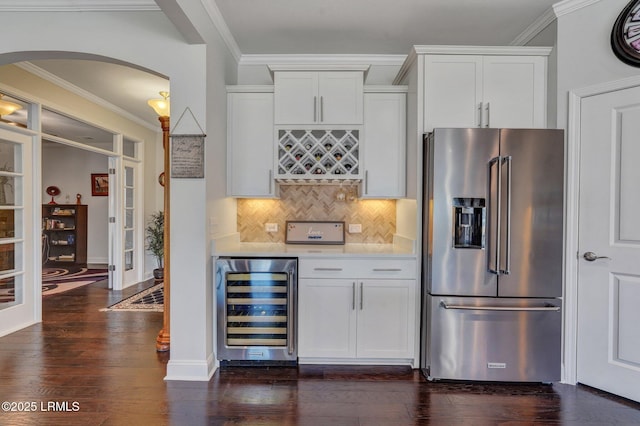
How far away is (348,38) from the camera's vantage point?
117 inches

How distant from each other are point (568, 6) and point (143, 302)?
5454mm

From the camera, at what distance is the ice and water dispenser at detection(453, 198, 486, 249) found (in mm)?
2389

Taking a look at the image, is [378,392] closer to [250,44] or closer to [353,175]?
[353,175]

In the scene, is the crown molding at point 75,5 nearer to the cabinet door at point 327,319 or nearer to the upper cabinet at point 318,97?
the upper cabinet at point 318,97

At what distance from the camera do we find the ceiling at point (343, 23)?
8.16 feet

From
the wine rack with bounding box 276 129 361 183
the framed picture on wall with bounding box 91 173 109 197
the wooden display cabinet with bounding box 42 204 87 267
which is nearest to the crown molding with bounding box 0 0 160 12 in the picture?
the wine rack with bounding box 276 129 361 183

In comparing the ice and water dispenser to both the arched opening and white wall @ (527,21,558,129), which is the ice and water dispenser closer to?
white wall @ (527,21,558,129)

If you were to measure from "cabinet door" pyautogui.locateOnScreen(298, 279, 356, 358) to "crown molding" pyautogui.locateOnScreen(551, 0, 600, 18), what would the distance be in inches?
104

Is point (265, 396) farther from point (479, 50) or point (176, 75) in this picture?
point (479, 50)

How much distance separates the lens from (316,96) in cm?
285

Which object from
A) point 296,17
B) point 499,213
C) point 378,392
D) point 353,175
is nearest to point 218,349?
point 378,392

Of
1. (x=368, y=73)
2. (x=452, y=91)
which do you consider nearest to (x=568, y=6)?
(x=452, y=91)

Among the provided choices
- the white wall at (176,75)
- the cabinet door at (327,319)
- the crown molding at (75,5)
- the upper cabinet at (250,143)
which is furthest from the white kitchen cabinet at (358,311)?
the crown molding at (75,5)

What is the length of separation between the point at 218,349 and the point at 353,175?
6.12ft
